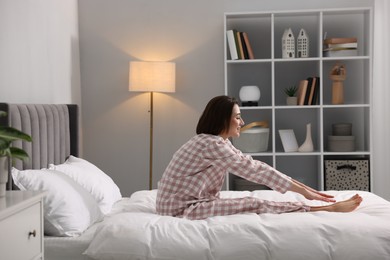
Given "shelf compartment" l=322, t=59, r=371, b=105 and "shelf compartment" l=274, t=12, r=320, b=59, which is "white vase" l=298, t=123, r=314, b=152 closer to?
"shelf compartment" l=322, t=59, r=371, b=105

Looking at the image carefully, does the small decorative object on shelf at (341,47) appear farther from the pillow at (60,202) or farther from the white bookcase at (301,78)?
the pillow at (60,202)

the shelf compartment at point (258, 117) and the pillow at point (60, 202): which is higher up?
the shelf compartment at point (258, 117)

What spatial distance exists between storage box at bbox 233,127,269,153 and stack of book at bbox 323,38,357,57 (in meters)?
0.83

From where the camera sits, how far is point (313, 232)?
2910 mm

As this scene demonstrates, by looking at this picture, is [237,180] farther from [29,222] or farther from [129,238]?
[29,222]

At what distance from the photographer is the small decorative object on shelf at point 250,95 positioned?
5.39m

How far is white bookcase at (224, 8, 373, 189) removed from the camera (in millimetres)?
5516

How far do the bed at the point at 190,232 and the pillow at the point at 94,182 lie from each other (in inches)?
9.5

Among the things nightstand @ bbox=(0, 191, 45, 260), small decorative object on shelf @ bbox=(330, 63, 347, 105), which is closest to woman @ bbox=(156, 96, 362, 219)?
nightstand @ bbox=(0, 191, 45, 260)

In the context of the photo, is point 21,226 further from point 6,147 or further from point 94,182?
point 94,182

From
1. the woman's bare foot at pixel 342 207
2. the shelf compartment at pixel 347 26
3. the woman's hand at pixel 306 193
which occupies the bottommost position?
the woman's bare foot at pixel 342 207

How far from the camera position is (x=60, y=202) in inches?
126

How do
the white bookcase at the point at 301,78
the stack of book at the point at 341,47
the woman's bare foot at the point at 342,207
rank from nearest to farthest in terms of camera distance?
the woman's bare foot at the point at 342,207 < the stack of book at the point at 341,47 < the white bookcase at the point at 301,78

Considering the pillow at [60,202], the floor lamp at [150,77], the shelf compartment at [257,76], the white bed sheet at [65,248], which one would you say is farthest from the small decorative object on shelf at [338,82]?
the white bed sheet at [65,248]
